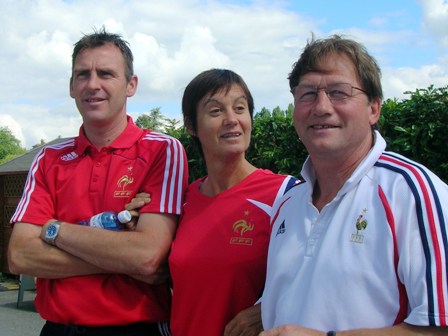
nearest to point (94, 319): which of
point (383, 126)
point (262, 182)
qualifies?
point (262, 182)

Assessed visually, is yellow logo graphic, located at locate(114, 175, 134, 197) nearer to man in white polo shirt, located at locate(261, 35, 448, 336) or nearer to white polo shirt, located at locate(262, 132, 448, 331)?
man in white polo shirt, located at locate(261, 35, 448, 336)

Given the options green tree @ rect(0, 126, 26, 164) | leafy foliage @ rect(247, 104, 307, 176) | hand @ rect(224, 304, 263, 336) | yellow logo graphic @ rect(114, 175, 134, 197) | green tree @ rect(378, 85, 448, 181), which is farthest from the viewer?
green tree @ rect(0, 126, 26, 164)

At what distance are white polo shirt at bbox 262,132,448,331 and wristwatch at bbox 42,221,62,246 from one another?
1.30 metres

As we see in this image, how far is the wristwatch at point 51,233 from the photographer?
2.84m

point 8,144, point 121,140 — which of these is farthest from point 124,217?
point 8,144

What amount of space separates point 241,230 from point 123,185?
734 millimetres

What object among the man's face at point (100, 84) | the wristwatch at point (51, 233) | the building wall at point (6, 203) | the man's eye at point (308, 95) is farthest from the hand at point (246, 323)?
the building wall at point (6, 203)

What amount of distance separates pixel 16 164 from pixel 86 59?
13.0 metres

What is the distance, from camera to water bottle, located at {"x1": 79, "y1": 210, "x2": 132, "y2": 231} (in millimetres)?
2812

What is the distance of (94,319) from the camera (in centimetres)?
274

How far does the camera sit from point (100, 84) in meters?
2.98

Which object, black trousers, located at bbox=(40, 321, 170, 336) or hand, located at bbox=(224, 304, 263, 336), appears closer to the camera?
hand, located at bbox=(224, 304, 263, 336)

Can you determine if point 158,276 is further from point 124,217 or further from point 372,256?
point 372,256

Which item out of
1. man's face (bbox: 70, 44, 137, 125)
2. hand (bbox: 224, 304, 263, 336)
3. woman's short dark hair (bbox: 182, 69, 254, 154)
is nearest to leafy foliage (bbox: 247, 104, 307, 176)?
woman's short dark hair (bbox: 182, 69, 254, 154)
